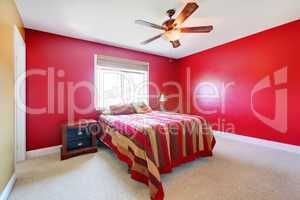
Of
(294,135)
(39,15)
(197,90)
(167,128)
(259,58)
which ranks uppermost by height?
(39,15)

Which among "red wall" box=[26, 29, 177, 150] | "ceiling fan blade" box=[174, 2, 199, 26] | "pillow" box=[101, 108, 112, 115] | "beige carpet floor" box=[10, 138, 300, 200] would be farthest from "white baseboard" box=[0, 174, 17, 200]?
"ceiling fan blade" box=[174, 2, 199, 26]

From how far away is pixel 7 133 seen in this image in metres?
1.67

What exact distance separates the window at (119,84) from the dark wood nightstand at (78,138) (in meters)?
0.79

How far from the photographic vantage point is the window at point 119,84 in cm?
360

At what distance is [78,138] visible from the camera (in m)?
2.76

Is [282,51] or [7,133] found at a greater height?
[282,51]

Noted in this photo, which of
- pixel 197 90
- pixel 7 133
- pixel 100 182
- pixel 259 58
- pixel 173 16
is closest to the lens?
pixel 7 133

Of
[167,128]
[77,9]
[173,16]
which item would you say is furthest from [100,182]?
[173,16]

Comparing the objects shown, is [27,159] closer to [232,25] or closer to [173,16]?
[173,16]

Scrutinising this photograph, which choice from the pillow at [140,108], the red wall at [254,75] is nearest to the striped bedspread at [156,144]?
the pillow at [140,108]

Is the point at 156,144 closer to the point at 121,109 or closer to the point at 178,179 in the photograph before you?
the point at 178,179

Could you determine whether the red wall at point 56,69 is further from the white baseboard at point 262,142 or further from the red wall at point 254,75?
the white baseboard at point 262,142

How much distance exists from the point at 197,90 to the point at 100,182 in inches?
143

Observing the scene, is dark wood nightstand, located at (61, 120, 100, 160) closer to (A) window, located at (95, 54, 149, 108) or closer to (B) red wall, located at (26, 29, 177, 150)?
(B) red wall, located at (26, 29, 177, 150)
